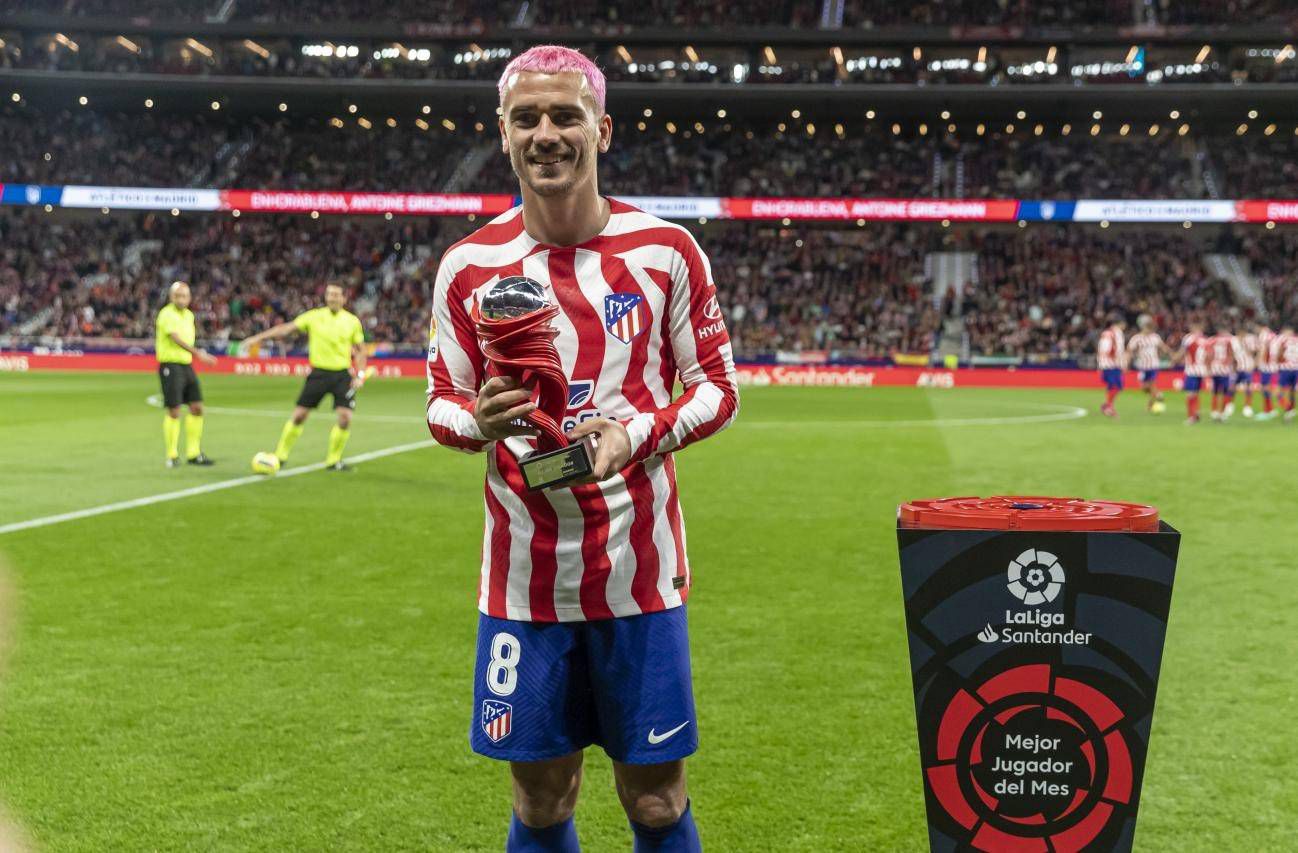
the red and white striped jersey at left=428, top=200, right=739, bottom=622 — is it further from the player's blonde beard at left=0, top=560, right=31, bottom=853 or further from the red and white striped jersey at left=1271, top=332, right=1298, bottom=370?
the red and white striped jersey at left=1271, top=332, right=1298, bottom=370

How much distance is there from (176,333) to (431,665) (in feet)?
29.2

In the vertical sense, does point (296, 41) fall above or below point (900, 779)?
above

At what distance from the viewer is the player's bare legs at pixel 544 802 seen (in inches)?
112

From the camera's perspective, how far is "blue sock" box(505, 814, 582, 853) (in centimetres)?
288

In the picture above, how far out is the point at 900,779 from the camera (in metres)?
4.38

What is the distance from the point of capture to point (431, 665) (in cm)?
580

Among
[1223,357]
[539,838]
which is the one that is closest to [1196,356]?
[1223,357]

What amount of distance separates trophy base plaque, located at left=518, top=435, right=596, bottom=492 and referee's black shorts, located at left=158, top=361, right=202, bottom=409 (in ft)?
39.6

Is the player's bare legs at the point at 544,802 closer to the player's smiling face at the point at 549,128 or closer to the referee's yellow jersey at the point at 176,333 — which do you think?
the player's smiling face at the point at 549,128

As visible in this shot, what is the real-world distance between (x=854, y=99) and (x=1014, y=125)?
7318 millimetres

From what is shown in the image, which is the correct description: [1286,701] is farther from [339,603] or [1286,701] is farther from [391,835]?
[339,603]

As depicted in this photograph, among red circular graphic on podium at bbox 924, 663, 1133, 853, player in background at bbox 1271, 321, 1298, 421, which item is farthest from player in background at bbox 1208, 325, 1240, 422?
red circular graphic on podium at bbox 924, 663, 1133, 853

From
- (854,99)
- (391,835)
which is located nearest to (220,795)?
(391,835)

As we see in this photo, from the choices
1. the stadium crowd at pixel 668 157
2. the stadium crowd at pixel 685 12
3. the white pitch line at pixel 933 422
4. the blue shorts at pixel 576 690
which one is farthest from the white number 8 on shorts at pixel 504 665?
the stadium crowd at pixel 685 12
